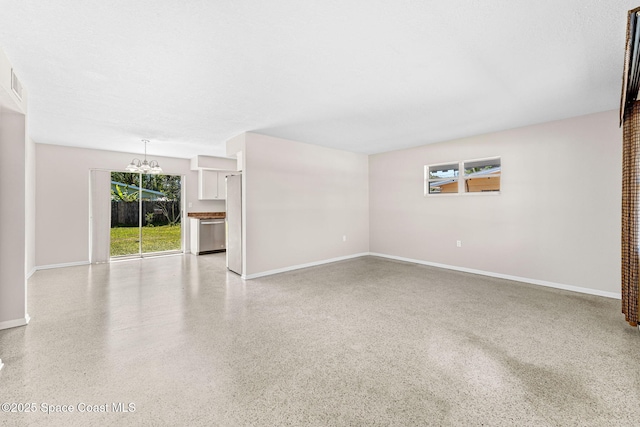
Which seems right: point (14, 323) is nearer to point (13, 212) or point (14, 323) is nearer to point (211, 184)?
point (13, 212)

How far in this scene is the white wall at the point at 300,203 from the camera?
4836 millimetres

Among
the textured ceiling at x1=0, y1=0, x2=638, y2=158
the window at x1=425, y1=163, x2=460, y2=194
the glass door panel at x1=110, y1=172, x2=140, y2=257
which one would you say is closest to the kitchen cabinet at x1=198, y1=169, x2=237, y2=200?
the glass door panel at x1=110, y1=172, x2=140, y2=257

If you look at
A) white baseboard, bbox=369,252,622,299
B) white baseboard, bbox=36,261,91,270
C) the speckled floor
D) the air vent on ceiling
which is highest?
the air vent on ceiling

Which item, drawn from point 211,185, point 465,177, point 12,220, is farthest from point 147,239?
point 465,177

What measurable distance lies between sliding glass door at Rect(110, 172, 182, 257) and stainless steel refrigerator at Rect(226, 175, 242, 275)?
2.98 meters

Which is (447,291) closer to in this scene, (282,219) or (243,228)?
(282,219)

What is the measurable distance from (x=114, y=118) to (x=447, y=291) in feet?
17.9

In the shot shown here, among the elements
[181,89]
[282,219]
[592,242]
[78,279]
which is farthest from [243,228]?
[592,242]

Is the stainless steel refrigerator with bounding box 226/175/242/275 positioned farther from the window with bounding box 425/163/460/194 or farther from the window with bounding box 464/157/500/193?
the window with bounding box 464/157/500/193

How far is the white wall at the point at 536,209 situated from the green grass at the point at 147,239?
20.7ft

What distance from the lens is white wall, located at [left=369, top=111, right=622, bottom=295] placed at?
12.3 feet

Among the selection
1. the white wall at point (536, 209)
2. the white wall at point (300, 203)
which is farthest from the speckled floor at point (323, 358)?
the white wall at point (300, 203)

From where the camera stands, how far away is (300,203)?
554 cm

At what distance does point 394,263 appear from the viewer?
19.5ft
